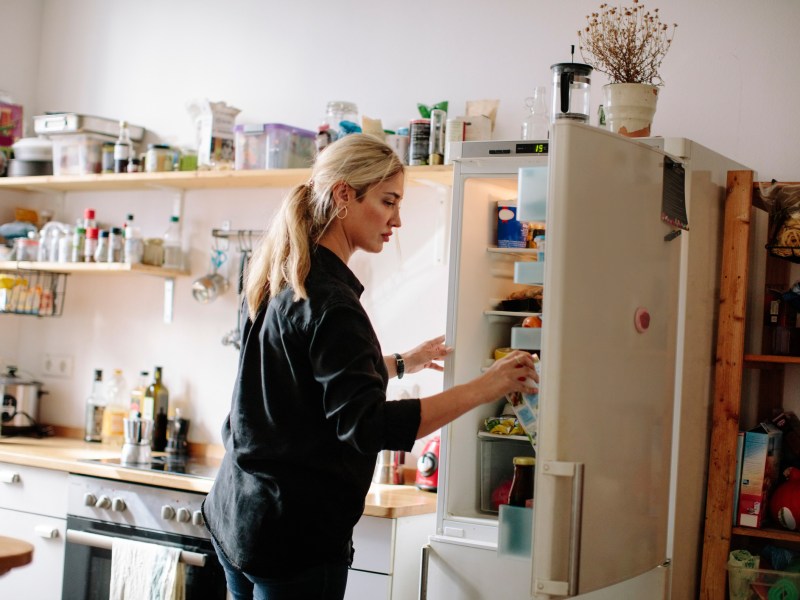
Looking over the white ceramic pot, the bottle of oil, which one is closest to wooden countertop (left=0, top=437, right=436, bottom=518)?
the bottle of oil

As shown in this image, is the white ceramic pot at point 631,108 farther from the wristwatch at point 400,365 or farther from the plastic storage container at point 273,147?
the plastic storage container at point 273,147

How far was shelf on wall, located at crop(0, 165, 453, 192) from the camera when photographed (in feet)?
11.1

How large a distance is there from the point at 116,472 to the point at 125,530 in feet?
0.62

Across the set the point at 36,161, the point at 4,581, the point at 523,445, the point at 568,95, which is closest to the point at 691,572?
the point at 523,445

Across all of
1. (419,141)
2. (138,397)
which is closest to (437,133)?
(419,141)

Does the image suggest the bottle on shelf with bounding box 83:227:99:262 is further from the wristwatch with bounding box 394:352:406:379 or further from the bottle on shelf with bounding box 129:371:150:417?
the wristwatch with bounding box 394:352:406:379

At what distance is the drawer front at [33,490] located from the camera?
3.50 m

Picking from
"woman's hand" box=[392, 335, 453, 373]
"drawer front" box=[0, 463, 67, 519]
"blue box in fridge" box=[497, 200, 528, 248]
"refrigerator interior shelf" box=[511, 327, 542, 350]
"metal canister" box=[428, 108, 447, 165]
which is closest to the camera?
"refrigerator interior shelf" box=[511, 327, 542, 350]

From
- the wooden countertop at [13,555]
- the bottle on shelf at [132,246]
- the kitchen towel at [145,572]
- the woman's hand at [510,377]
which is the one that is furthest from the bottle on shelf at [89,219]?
the woman's hand at [510,377]

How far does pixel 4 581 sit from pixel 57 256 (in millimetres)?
1239

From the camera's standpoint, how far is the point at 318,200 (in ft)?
7.10

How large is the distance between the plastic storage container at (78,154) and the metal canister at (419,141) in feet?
4.60

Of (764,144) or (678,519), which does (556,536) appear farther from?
(764,144)

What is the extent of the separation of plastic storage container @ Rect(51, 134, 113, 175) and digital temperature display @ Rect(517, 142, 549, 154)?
6.47 ft
